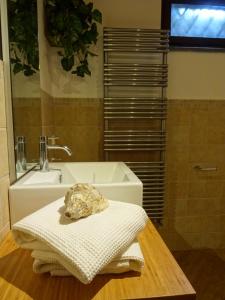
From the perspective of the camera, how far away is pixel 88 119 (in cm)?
191

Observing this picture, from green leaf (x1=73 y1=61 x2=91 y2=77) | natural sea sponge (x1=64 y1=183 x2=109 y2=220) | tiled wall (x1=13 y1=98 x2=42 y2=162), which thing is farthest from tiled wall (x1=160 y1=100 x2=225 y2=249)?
natural sea sponge (x1=64 y1=183 x2=109 y2=220)

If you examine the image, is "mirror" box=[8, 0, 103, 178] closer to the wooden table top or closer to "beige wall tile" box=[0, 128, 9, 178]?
"beige wall tile" box=[0, 128, 9, 178]

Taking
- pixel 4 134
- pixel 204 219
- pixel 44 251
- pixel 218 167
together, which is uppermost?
pixel 4 134

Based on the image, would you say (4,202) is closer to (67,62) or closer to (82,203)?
(82,203)

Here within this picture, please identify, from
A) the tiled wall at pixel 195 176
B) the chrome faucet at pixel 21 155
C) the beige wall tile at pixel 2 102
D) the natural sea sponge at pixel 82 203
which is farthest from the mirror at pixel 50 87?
the tiled wall at pixel 195 176

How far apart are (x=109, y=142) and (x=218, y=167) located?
98cm

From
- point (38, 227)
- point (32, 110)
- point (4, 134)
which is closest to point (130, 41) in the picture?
point (32, 110)

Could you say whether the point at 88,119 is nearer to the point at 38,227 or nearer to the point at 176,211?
the point at 176,211

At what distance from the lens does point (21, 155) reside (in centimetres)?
106

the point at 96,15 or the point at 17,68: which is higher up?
the point at 96,15

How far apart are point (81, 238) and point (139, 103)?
1.50 metres

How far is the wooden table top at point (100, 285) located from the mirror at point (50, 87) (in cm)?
48

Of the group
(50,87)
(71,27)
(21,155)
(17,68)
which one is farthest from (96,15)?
(21,155)

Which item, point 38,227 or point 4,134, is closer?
point 38,227
